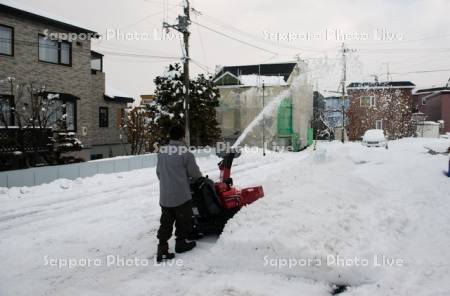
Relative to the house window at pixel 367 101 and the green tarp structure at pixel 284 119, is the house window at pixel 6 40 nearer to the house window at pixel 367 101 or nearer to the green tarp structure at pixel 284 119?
the green tarp structure at pixel 284 119

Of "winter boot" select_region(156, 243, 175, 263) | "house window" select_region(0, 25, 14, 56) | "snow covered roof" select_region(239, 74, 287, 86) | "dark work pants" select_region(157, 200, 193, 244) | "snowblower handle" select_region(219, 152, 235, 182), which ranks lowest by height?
"winter boot" select_region(156, 243, 175, 263)

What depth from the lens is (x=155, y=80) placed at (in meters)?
21.1

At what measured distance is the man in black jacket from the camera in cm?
536

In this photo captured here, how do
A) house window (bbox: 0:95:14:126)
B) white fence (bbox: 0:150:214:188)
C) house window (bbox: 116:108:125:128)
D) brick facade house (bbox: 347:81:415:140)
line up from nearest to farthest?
white fence (bbox: 0:150:214:188) < house window (bbox: 0:95:14:126) < house window (bbox: 116:108:125:128) < brick facade house (bbox: 347:81:415:140)

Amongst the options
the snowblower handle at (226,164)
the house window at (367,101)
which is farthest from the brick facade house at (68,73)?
the house window at (367,101)

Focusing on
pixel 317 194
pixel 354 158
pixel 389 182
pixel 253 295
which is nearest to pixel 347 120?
pixel 354 158

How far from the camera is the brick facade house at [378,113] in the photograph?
136ft

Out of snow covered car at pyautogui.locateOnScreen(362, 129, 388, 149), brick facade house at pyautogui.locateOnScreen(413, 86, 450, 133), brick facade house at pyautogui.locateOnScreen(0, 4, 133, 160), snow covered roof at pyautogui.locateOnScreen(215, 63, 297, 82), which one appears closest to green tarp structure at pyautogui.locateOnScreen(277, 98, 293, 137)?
snow covered roof at pyautogui.locateOnScreen(215, 63, 297, 82)

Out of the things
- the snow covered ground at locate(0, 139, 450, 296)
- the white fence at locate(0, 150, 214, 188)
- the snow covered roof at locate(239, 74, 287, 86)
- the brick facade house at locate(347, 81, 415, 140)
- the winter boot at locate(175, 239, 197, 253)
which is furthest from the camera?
the brick facade house at locate(347, 81, 415, 140)

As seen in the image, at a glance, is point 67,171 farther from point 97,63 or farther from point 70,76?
point 97,63

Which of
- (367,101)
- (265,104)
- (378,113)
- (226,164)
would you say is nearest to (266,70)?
(265,104)

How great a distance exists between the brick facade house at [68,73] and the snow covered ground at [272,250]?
11275 mm

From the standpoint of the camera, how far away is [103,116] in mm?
23688

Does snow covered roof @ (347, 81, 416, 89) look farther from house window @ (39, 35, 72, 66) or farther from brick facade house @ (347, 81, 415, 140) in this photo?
house window @ (39, 35, 72, 66)
